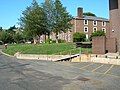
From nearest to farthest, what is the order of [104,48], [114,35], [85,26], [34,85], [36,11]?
[34,85]
[104,48]
[114,35]
[36,11]
[85,26]

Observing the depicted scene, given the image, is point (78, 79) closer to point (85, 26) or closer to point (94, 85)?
point (94, 85)

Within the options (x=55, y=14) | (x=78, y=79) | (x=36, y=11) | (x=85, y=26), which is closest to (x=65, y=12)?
(x=55, y=14)

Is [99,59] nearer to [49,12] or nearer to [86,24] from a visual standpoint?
[49,12]

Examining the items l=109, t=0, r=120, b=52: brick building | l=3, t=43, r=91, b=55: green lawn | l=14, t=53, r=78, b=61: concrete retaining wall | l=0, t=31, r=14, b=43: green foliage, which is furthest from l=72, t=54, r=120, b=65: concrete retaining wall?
l=0, t=31, r=14, b=43: green foliage

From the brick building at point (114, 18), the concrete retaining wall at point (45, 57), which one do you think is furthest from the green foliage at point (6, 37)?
the brick building at point (114, 18)

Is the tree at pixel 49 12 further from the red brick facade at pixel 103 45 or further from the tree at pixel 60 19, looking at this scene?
the red brick facade at pixel 103 45

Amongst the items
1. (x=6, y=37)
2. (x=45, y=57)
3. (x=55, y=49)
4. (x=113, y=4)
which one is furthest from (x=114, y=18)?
(x=6, y=37)

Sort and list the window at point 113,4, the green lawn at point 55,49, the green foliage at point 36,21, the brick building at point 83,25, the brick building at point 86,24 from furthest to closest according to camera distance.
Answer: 1. the brick building at point 86,24
2. the brick building at point 83,25
3. the green foliage at point 36,21
4. the green lawn at point 55,49
5. the window at point 113,4

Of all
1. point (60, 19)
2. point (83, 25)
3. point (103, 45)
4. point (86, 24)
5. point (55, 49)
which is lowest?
point (55, 49)

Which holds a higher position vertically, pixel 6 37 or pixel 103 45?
pixel 6 37

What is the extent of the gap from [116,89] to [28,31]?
50390 millimetres

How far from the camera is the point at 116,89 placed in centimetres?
1370

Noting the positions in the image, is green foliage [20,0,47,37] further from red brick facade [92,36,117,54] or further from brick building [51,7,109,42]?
red brick facade [92,36,117,54]

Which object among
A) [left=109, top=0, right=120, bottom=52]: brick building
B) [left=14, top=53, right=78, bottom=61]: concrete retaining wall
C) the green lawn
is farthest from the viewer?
the green lawn
